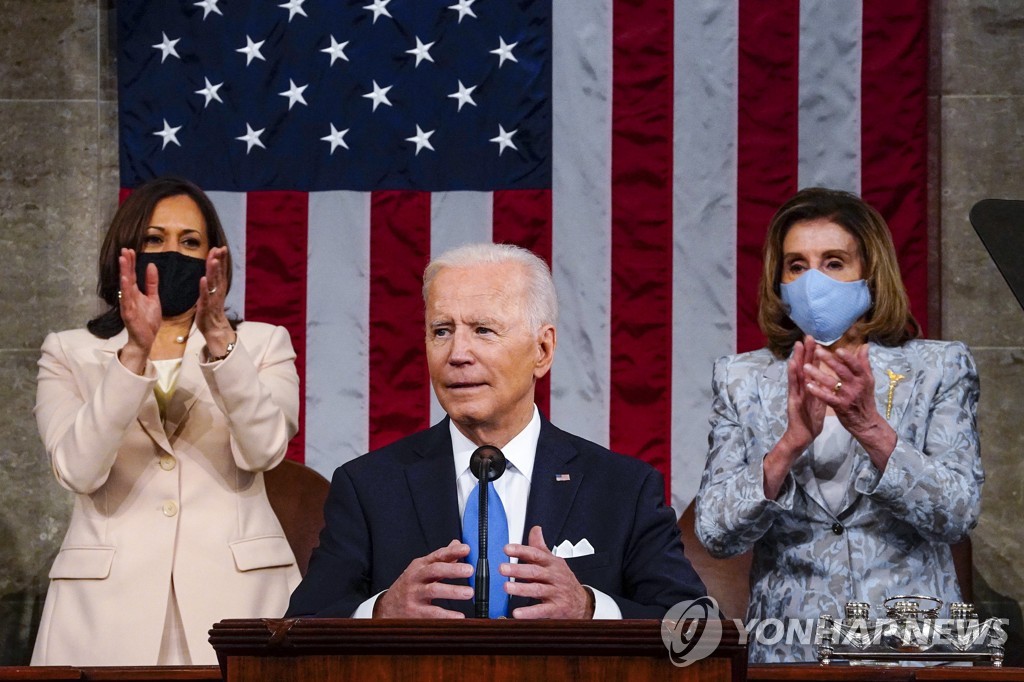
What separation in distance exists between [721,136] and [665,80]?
0.86ft

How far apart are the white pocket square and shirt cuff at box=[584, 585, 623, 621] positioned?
0.21 m

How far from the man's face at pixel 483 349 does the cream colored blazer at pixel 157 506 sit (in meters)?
0.66

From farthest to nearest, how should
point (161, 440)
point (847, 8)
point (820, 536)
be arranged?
point (847, 8)
point (161, 440)
point (820, 536)

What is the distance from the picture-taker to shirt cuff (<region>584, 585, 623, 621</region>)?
2380mm

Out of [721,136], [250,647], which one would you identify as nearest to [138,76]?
[721,136]

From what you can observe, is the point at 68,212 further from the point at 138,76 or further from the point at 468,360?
the point at 468,360

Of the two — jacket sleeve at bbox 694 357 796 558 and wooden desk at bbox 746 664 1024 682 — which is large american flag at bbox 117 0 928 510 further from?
wooden desk at bbox 746 664 1024 682

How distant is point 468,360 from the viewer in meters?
2.71

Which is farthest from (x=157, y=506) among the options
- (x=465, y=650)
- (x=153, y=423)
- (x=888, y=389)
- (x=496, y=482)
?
(x=888, y=389)

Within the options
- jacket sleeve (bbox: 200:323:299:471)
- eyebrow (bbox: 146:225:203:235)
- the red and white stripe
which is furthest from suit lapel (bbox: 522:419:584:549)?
the red and white stripe

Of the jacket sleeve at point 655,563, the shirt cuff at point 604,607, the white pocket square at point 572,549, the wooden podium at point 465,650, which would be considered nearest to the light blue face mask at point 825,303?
the jacket sleeve at point 655,563

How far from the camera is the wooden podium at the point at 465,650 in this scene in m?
1.89

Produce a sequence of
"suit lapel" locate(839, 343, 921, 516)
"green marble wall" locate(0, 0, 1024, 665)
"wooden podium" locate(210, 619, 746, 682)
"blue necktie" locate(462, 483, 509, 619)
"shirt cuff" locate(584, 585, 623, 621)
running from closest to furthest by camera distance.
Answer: "wooden podium" locate(210, 619, 746, 682)
"shirt cuff" locate(584, 585, 623, 621)
"blue necktie" locate(462, 483, 509, 619)
"suit lapel" locate(839, 343, 921, 516)
"green marble wall" locate(0, 0, 1024, 665)
